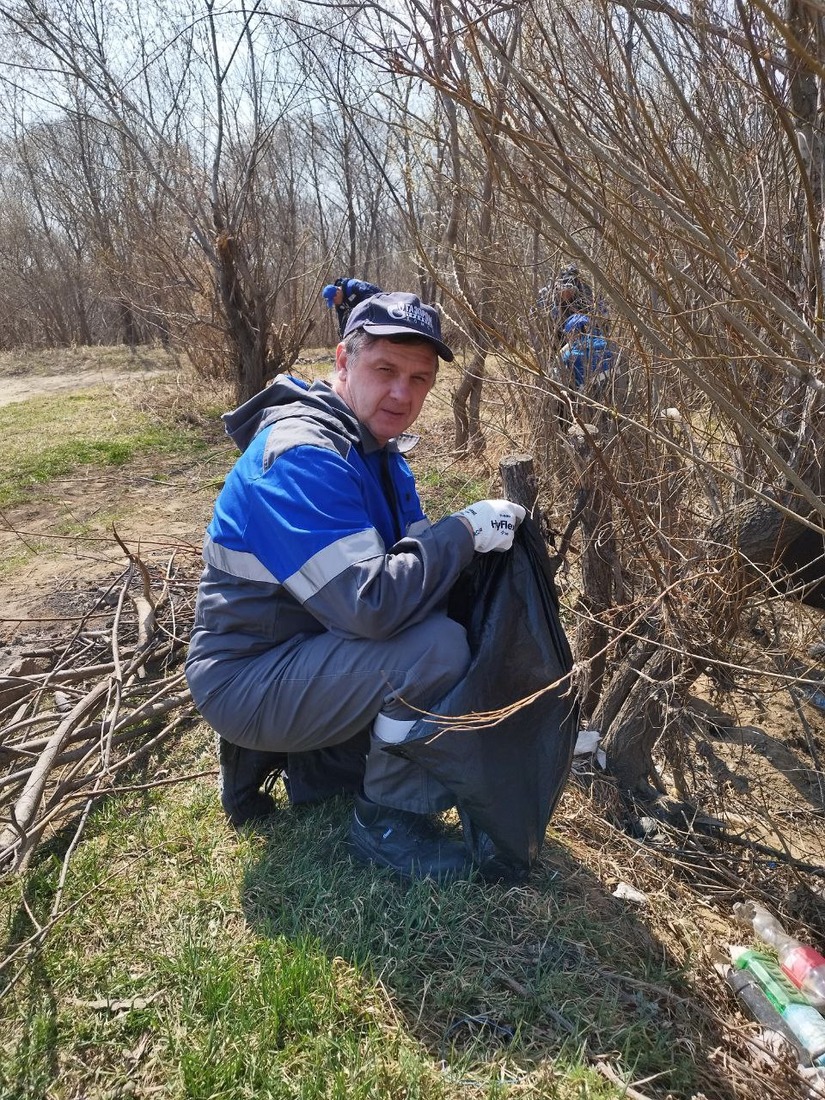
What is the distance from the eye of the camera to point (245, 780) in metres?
2.29

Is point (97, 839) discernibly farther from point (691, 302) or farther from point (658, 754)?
point (691, 302)

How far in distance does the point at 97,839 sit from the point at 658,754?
2.04m

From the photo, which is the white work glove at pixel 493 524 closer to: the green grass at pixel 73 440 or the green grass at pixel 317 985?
the green grass at pixel 317 985

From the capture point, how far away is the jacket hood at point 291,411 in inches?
83.9

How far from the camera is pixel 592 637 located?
274cm

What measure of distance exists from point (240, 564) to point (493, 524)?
71 centimetres

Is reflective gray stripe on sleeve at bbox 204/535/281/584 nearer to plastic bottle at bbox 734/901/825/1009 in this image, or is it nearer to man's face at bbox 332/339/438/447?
man's face at bbox 332/339/438/447

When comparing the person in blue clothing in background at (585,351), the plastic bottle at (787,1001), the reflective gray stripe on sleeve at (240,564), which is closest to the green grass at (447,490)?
the person in blue clothing in background at (585,351)

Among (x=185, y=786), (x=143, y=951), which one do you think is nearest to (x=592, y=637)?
(x=185, y=786)

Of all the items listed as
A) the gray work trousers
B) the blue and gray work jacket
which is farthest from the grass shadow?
the blue and gray work jacket

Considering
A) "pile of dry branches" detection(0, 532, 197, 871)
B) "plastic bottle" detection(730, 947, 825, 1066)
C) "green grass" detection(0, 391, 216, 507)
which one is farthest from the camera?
"green grass" detection(0, 391, 216, 507)

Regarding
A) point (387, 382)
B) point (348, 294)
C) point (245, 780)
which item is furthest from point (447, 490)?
point (245, 780)

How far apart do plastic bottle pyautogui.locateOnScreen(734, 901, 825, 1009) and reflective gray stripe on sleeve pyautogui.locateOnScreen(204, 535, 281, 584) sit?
5.66ft

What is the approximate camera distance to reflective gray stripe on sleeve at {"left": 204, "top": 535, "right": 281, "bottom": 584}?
1.99 meters
